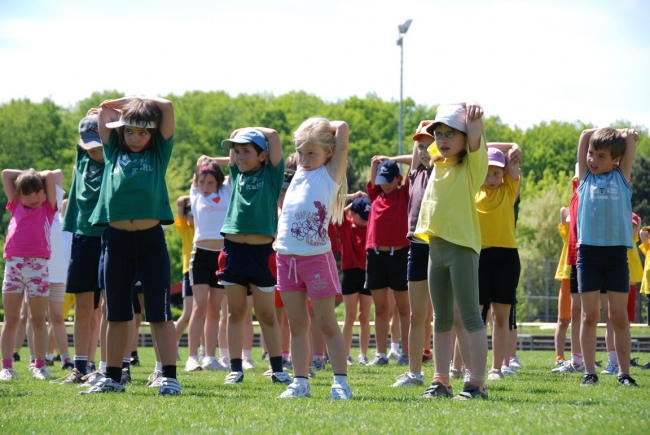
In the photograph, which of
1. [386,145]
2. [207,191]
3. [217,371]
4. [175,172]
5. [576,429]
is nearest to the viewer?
[576,429]

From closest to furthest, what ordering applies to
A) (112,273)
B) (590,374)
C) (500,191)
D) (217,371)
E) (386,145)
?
(112,273)
(590,374)
(500,191)
(217,371)
(386,145)

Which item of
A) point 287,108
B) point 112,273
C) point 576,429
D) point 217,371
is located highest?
point 287,108

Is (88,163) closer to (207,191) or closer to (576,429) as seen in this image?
(207,191)

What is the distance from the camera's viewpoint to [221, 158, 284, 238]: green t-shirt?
7828mm

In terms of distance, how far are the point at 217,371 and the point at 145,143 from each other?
3.92 meters

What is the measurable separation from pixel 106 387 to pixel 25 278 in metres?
3.23

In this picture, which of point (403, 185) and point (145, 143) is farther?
point (403, 185)

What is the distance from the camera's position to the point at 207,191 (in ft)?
35.9

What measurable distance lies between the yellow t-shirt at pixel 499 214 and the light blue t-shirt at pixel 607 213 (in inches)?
35.8

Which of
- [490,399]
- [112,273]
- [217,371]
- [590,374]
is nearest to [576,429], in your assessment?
[490,399]

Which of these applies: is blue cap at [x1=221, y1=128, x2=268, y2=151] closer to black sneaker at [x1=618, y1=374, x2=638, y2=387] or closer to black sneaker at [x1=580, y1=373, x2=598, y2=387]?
black sneaker at [x1=580, y1=373, x2=598, y2=387]

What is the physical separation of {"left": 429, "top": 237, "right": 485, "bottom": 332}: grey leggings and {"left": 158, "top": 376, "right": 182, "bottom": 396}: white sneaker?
88.1 inches

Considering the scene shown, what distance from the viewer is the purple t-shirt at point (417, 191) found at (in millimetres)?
8008

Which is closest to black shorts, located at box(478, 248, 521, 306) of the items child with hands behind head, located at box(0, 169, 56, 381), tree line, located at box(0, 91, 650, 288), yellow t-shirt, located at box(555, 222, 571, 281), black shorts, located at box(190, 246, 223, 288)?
yellow t-shirt, located at box(555, 222, 571, 281)
